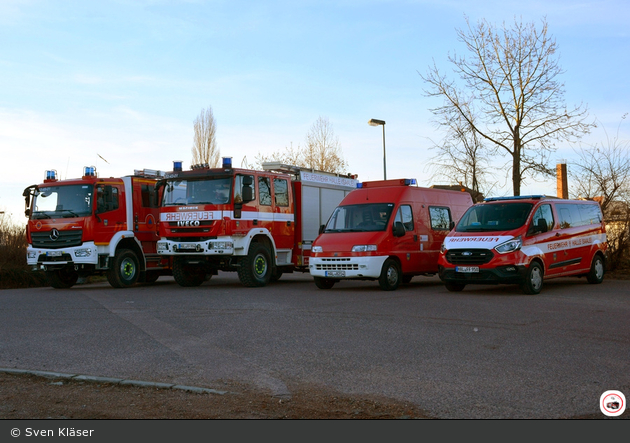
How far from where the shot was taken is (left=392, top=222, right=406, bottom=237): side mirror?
17.2 metres

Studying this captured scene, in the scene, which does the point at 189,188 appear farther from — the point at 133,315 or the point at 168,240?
the point at 133,315

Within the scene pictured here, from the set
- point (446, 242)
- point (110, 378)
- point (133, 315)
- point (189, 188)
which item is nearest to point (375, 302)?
point (446, 242)

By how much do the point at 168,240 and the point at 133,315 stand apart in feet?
20.0

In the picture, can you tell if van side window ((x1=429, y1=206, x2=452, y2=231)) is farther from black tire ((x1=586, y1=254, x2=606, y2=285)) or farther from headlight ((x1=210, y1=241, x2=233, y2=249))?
headlight ((x1=210, y1=241, x2=233, y2=249))

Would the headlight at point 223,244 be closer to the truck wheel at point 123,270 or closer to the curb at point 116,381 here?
the truck wheel at point 123,270

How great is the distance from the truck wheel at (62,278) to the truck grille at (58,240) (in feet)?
4.39

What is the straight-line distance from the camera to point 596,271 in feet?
60.3

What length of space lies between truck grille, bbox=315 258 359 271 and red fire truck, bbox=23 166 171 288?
18.3 feet

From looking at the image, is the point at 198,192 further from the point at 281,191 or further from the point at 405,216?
the point at 405,216

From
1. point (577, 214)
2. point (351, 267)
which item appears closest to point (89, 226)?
point (351, 267)

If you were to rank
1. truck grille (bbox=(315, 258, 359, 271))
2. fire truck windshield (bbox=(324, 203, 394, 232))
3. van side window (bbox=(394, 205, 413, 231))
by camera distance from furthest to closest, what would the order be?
van side window (bbox=(394, 205, 413, 231)) → fire truck windshield (bbox=(324, 203, 394, 232)) → truck grille (bbox=(315, 258, 359, 271))

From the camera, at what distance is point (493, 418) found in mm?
5719

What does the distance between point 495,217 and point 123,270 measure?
389 inches

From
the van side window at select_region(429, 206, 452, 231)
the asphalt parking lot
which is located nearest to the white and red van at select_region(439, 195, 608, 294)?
the asphalt parking lot
